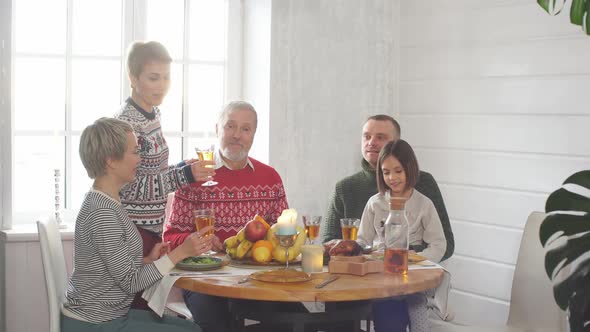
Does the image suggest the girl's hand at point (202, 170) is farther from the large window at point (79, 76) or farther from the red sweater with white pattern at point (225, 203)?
the large window at point (79, 76)

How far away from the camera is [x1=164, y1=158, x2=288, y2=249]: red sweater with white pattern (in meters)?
3.40

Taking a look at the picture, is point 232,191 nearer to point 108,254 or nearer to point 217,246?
point 217,246

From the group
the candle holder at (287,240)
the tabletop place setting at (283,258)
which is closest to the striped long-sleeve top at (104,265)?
the tabletop place setting at (283,258)

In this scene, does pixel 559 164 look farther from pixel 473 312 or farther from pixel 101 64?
pixel 101 64

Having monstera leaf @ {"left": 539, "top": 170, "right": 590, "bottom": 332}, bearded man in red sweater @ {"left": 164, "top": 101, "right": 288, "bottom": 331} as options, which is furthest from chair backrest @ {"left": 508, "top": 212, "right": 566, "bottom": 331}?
bearded man in red sweater @ {"left": 164, "top": 101, "right": 288, "bottom": 331}

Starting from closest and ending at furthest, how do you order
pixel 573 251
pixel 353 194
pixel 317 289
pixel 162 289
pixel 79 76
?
1. pixel 573 251
2. pixel 317 289
3. pixel 162 289
4. pixel 353 194
5. pixel 79 76

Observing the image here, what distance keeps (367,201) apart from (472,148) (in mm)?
787

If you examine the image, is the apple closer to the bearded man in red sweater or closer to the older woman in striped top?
the older woman in striped top

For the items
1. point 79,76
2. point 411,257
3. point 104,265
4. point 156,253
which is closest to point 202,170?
point 156,253

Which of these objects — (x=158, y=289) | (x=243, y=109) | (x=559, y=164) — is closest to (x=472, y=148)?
(x=559, y=164)

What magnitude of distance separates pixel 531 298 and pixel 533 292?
0.08 feet

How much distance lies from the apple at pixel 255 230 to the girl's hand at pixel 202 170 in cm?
44

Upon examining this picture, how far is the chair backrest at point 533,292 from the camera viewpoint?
3.11m

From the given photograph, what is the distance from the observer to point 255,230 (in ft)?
9.37
